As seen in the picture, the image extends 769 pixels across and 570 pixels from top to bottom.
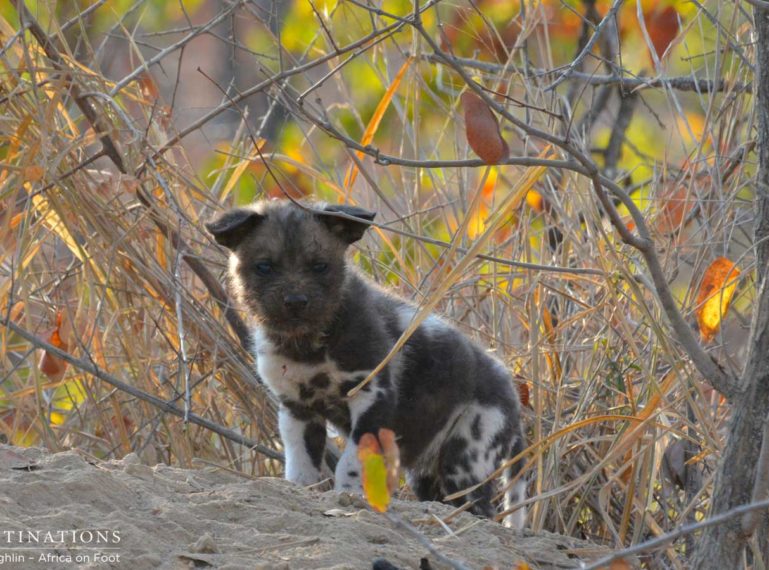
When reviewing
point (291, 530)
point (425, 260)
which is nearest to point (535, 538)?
point (291, 530)

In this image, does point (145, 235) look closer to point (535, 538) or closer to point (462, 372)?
point (462, 372)

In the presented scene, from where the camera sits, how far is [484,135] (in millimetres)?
2775

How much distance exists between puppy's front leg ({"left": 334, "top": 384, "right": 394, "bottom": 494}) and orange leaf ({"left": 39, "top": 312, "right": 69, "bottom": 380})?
4.46ft

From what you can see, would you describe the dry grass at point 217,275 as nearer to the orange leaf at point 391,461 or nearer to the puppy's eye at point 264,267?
the puppy's eye at point 264,267

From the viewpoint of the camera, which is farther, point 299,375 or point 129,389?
point 129,389

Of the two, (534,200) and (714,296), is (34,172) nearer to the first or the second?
(534,200)

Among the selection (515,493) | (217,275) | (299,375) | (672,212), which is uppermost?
(672,212)

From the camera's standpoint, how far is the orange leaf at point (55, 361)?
528cm

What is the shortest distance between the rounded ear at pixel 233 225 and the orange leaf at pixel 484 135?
2140mm

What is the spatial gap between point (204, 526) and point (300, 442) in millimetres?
1663

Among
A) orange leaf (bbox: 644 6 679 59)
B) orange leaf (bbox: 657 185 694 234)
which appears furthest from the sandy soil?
orange leaf (bbox: 644 6 679 59)

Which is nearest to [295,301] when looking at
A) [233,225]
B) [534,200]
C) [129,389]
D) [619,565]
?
[233,225]

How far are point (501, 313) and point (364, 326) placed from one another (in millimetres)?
979

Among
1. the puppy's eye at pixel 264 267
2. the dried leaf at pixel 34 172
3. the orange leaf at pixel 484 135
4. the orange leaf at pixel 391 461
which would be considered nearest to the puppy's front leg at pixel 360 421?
the puppy's eye at pixel 264 267
